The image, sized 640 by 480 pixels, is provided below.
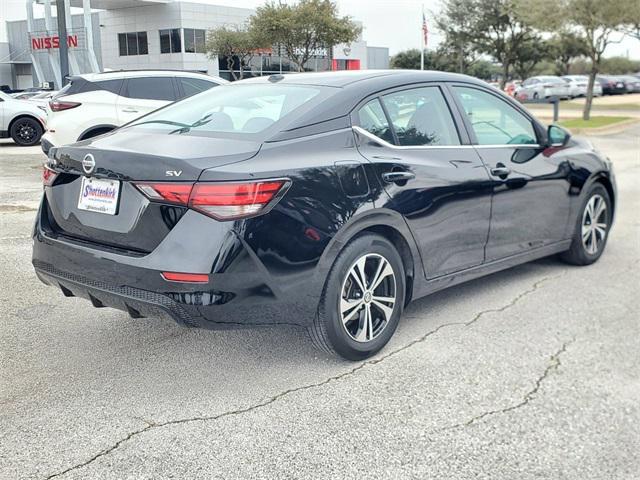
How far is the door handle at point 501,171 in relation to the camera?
470cm

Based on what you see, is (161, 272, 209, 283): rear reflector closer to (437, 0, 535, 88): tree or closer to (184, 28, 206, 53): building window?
(437, 0, 535, 88): tree

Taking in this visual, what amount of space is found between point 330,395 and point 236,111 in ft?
5.75

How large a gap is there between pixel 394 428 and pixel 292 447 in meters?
0.49

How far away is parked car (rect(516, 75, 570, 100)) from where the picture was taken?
41594mm

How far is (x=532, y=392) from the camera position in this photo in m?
3.53

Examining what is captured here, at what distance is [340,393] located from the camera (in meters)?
3.51

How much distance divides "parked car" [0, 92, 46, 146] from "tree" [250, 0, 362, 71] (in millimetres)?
26960

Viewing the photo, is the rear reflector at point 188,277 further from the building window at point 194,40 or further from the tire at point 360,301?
the building window at point 194,40

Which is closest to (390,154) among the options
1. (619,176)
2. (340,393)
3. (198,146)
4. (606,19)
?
(198,146)

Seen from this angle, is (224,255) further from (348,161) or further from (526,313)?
(526,313)

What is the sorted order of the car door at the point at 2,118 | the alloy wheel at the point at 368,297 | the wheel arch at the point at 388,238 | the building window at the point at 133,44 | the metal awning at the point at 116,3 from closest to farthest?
the wheel arch at the point at 388,238, the alloy wheel at the point at 368,297, the car door at the point at 2,118, the metal awning at the point at 116,3, the building window at the point at 133,44

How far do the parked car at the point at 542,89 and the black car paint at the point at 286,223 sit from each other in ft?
129

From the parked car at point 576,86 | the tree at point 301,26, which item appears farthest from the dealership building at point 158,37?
the parked car at point 576,86

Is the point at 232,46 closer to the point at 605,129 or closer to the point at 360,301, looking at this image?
the point at 605,129
